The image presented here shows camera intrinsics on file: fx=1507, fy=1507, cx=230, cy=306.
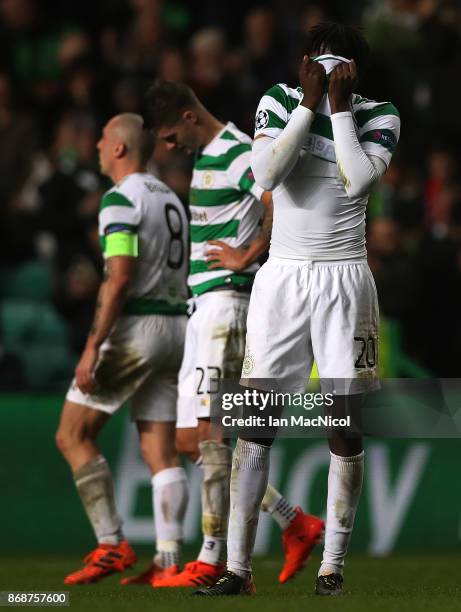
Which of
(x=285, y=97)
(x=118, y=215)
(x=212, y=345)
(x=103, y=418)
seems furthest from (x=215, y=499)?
(x=285, y=97)

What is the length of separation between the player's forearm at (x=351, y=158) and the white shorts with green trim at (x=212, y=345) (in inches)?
56.7

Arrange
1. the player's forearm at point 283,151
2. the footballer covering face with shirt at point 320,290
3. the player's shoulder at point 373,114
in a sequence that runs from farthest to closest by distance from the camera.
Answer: the player's shoulder at point 373,114 → the footballer covering face with shirt at point 320,290 → the player's forearm at point 283,151

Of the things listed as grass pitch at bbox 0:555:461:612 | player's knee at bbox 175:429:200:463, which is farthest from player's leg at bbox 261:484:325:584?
player's knee at bbox 175:429:200:463

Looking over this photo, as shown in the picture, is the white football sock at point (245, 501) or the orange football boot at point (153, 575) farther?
the orange football boot at point (153, 575)

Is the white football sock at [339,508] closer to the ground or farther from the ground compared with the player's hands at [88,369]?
closer to the ground

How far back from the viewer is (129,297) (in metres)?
7.85

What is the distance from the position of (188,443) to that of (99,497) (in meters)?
0.59

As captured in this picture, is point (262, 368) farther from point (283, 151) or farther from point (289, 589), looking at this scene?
point (289, 589)

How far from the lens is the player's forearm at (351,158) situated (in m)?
6.10

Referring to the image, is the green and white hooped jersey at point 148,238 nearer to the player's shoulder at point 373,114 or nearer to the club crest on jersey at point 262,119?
the club crest on jersey at point 262,119

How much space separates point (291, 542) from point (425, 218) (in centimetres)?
600

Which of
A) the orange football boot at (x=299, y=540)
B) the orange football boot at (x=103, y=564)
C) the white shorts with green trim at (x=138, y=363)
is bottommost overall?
the orange football boot at (x=103, y=564)

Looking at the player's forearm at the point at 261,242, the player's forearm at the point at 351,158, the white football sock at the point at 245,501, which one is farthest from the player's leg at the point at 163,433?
the player's forearm at the point at 351,158

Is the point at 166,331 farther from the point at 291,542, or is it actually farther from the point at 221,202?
Result: the point at 291,542
